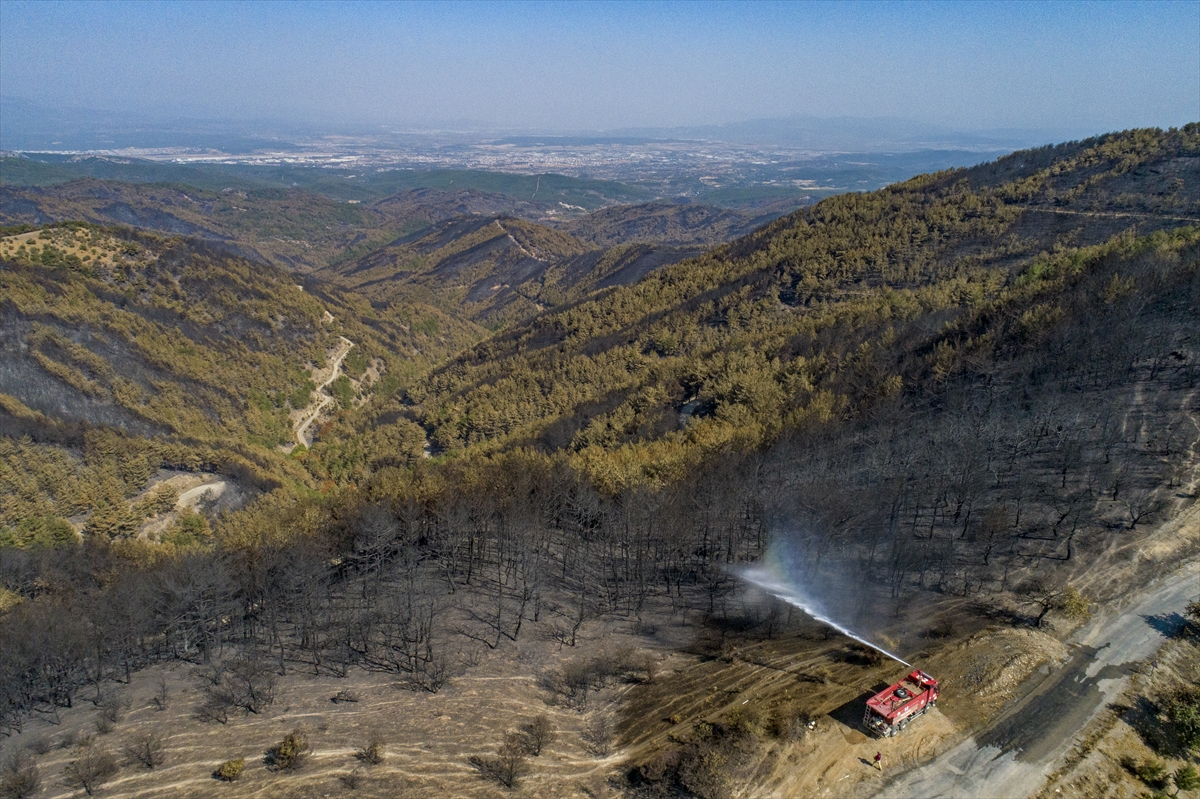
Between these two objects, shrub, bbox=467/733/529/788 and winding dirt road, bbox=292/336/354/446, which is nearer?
shrub, bbox=467/733/529/788

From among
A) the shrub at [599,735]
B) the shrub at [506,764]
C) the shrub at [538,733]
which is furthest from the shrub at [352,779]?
the shrub at [599,735]

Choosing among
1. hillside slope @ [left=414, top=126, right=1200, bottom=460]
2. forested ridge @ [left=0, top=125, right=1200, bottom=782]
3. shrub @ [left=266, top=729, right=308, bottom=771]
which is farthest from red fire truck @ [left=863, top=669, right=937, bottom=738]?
hillside slope @ [left=414, top=126, right=1200, bottom=460]

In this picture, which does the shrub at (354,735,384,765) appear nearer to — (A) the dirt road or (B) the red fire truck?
(A) the dirt road

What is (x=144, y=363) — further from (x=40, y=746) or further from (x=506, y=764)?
(x=506, y=764)

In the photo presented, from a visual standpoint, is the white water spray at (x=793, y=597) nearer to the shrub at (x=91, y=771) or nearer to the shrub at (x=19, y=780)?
the shrub at (x=91, y=771)

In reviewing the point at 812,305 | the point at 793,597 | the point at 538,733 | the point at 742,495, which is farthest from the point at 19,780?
the point at 812,305

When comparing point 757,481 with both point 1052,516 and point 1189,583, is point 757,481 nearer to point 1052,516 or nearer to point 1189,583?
point 1052,516
